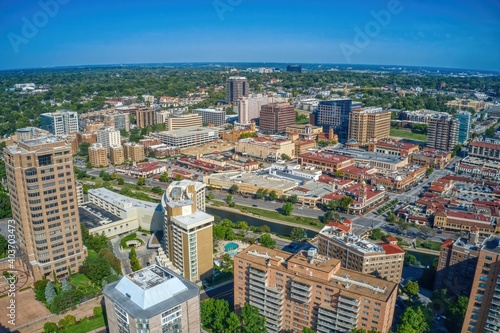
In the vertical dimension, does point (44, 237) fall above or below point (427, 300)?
above

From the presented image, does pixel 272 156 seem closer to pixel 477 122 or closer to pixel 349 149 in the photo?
pixel 349 149

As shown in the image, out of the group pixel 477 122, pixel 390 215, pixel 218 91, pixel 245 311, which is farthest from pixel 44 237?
pixel 218 91

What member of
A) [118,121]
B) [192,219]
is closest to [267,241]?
[192,219]

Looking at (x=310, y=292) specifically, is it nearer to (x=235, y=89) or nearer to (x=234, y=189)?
(x=234, y=189)

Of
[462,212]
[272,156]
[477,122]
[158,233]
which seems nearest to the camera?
[158,233]

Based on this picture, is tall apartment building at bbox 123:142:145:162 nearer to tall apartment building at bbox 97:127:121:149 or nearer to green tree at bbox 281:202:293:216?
tall apartment building at bbox 97:127:121:149

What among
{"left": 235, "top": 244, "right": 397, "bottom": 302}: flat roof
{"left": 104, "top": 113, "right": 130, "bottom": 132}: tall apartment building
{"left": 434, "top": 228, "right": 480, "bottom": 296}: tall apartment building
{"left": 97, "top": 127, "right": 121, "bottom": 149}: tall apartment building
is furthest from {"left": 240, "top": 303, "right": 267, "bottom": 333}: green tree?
{"left": 104, "top": 113, "right": 130, "bottom": 132}: tall apartment building

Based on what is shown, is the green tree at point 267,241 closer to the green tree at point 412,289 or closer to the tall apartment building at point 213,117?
the green tree at point 412,289

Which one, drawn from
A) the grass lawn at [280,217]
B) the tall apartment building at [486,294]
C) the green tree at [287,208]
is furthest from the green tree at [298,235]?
the tall apartment building at [486,294]
